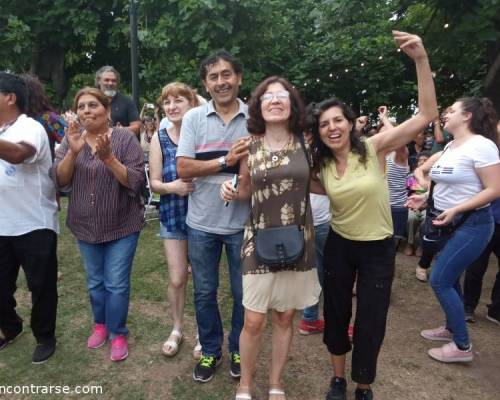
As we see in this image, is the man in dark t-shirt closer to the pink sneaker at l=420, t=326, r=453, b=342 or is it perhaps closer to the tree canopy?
the tree canopy

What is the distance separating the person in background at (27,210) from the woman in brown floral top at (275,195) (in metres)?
1.43

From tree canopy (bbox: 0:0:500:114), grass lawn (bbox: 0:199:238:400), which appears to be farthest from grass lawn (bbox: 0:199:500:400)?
tree canopy (bbox: 0:0:500:114)

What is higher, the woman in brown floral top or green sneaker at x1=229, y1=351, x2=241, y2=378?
the woman in brown floral top

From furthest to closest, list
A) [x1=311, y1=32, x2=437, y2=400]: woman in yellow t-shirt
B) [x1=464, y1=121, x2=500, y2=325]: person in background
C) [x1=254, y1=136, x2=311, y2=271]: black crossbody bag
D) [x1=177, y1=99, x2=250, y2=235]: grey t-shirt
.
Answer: [x1=464, y1=121, x2=500, y2=325]: person in background < [x1=177, y1=99, x2=250, y2=235]: grey t-shirt < [x1=311, y1=32, x2=437, y2=400]: woman in yellow t-shirt < [x1=254, y1=136, x2=311, y2=271]: black crossbody bag

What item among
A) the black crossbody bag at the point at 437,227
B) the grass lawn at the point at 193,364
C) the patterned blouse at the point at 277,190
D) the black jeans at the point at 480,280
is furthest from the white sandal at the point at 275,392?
the black jeans at the point at 480,280

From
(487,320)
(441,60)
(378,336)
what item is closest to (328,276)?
(378,336)

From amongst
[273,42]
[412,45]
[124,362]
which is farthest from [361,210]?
[273,42]

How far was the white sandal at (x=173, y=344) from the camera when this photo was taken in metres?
2.98

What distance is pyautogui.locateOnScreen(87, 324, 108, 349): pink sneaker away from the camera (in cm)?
307

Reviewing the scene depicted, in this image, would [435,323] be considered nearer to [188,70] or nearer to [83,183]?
[83,183]

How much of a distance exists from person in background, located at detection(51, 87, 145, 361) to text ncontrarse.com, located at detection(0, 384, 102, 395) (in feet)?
1.03

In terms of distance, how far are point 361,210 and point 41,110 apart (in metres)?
2.61

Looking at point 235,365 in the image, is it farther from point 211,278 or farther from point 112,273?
point 112,273

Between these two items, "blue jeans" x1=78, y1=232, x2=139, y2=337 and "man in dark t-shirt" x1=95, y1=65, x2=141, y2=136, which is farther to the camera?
"man in dark t-shirt" x1=95, y1=65, x2=141, y2=136
